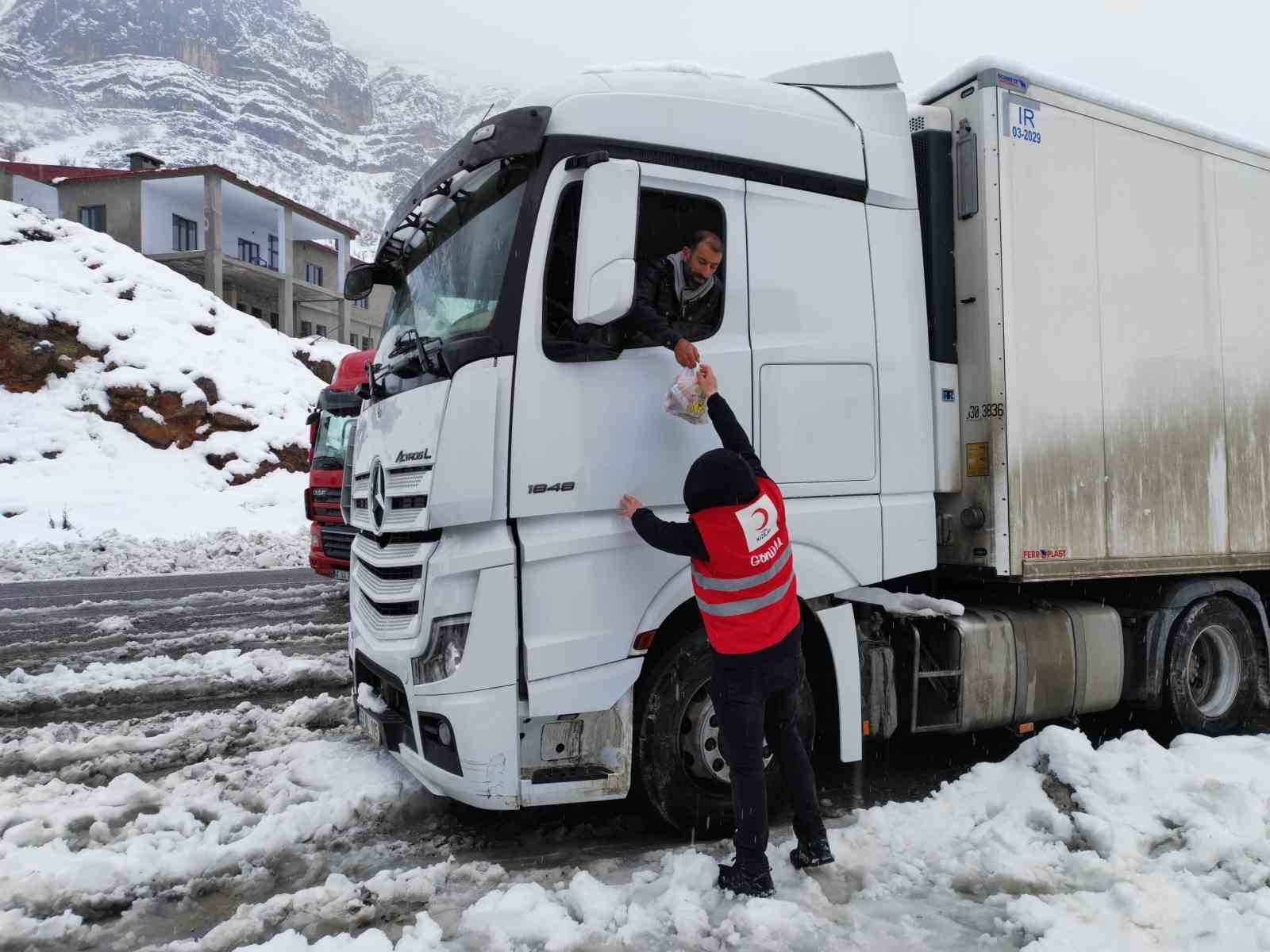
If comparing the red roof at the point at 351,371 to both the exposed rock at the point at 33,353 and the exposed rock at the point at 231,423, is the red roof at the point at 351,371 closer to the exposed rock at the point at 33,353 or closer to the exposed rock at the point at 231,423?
the exposed rock at the point at 231,423

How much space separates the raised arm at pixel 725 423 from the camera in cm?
382

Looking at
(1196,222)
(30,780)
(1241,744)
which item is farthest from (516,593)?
(1196,222)

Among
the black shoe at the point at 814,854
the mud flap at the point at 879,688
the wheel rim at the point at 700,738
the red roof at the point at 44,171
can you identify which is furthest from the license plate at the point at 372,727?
the red roof at the point at 44,171

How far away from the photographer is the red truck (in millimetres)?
9992

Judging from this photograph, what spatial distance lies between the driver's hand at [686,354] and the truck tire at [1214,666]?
3.69 metres

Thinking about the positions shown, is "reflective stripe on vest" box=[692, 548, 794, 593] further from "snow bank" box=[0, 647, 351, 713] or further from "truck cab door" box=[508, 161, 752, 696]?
"snow bank" box=[0, 647, 351, 713]

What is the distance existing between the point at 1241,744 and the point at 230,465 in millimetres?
21637

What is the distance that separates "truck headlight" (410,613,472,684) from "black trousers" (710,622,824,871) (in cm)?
101

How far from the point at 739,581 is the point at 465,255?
1897 mm

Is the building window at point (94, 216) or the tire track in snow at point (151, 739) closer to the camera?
the tire track in snow at point (151, 739)

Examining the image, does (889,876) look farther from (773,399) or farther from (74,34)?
(74,34)

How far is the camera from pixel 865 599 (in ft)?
14.5

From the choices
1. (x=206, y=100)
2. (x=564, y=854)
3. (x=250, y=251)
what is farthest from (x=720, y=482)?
(x=206, y=100)

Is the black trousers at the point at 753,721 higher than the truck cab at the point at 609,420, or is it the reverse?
the truck cab at the point at 609,420
